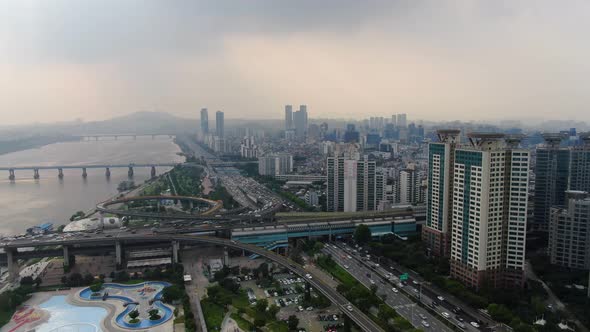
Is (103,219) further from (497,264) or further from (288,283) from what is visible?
(497,264)

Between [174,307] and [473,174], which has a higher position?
[473,174]

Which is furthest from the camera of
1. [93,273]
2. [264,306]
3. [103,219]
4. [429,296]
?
[103,219]

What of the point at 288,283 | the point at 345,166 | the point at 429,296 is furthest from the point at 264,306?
the point at 345,166

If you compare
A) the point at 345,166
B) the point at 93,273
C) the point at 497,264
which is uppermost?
the point at 345,166

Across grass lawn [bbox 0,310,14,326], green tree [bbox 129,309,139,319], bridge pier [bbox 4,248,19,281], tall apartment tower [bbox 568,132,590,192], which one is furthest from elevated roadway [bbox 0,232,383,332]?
tall apartment tower [bbox 568,132,590,192]

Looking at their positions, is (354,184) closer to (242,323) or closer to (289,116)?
(242,323)

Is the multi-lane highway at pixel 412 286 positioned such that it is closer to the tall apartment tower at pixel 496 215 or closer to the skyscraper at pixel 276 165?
the tall apartment tower at pixel 496 215

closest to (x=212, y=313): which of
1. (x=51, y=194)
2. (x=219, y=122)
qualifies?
(x=51, y=194)
